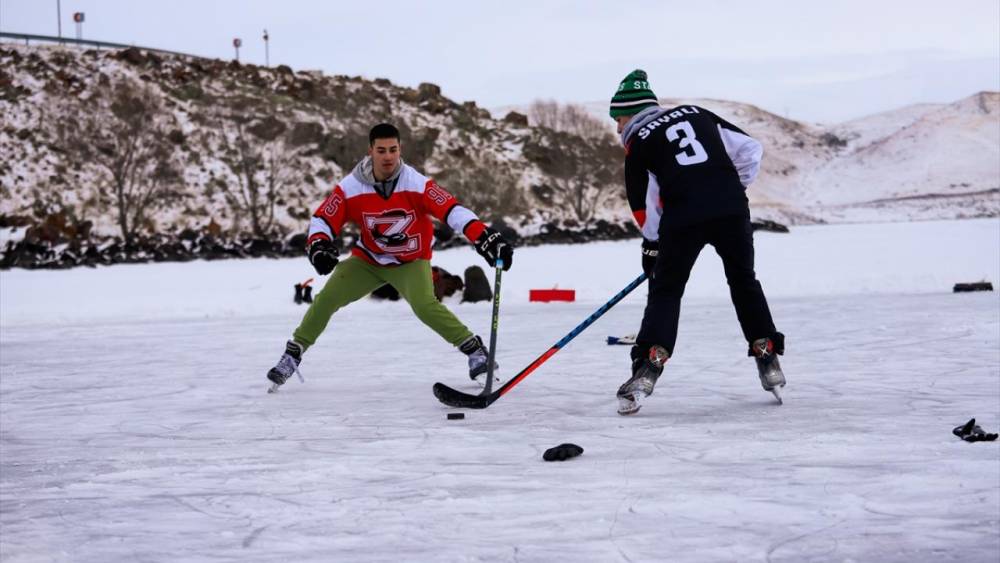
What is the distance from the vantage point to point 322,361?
618 centimetres

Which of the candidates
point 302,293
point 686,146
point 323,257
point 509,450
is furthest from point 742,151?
point 302,293

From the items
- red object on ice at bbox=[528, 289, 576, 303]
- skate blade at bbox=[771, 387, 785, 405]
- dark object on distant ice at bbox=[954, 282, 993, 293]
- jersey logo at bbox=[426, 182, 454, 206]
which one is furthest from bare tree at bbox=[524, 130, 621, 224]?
skate blade at bbox=[771, 387, 785, 405]

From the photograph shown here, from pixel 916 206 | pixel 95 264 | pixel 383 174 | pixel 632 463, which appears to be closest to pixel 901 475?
pixel 632 463

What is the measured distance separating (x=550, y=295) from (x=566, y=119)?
41.7 m

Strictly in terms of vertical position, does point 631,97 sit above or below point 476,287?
above

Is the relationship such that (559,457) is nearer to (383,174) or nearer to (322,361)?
(383,174)

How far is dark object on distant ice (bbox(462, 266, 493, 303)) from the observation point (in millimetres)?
10336

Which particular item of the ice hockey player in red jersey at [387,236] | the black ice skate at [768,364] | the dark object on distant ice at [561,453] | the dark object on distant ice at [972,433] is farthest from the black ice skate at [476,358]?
the dark object on distant ice at [972,433]

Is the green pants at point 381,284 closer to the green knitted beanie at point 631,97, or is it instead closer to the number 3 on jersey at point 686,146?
the green knitted beanie at point 631,97

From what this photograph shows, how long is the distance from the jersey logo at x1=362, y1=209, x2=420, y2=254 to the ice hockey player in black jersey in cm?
129

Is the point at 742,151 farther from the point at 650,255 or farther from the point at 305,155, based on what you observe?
the point at 305,155

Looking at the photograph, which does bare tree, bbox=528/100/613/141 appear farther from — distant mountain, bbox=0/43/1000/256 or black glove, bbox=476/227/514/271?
black glove, bbox=476/227/514/271

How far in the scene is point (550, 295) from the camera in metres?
10.5

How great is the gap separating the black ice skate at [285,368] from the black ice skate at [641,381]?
5.74 ft
